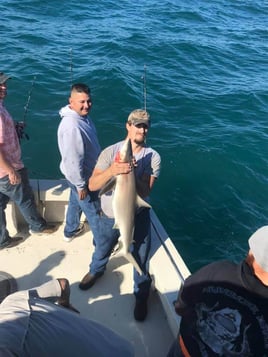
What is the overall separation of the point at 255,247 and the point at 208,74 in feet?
36.7

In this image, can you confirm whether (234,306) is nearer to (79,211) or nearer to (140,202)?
(140,202)

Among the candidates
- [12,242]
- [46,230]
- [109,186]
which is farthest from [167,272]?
[12,242]

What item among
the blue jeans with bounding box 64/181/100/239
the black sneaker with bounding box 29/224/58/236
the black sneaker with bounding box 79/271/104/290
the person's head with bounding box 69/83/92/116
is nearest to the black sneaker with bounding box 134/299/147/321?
the black sneaker with bounding box 79/271/104/290

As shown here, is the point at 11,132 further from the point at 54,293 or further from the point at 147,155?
the point at 54,293

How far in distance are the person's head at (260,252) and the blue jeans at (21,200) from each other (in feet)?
10.3

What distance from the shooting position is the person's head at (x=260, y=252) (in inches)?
82.6

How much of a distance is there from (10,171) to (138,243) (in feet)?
5.44

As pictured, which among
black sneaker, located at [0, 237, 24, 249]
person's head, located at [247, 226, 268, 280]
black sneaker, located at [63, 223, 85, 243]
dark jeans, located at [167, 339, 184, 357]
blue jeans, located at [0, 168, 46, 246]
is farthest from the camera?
black sneaker, located at [63, 223, 85, 243]

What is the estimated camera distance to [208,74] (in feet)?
41.2

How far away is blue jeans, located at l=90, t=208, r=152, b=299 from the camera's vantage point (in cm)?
402

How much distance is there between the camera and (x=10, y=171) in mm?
4363

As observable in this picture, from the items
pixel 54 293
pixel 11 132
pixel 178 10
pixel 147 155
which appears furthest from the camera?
pixel 178 10

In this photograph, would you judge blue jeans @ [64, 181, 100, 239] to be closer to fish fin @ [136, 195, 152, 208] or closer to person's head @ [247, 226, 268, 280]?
fish fin @ [136, 195, 152, 208]

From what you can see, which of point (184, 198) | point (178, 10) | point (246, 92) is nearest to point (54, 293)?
point (184, 198)
